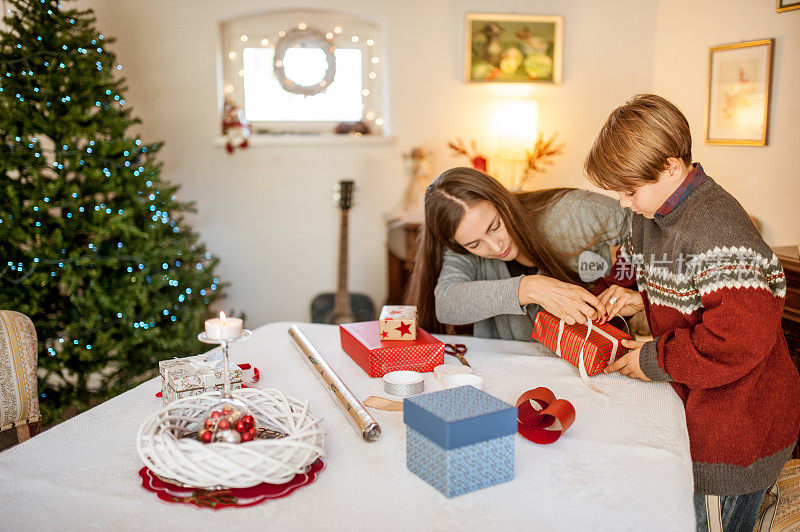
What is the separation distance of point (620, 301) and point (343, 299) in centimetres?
238

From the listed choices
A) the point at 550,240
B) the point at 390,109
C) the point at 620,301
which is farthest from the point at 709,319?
the point at 390,109

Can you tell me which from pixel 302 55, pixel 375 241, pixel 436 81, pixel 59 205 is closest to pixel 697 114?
pixel 436 81

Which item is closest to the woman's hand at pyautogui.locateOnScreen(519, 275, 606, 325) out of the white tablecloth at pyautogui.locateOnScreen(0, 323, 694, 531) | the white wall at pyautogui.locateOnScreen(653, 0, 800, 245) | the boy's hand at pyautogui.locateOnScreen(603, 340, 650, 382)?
the boy's hand at pyautogui.locateOnScreen(603, 340, 650, 382)

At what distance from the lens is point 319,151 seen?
4.03 meters

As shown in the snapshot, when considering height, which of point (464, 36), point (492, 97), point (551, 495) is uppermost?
point (464, 36)

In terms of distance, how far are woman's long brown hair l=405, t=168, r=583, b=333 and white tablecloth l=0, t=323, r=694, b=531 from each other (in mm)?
649

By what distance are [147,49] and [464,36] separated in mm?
1804

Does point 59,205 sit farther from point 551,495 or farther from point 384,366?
point 551,495

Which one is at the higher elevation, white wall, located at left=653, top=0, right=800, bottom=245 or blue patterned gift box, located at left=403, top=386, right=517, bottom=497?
white wall, located at left=653, top=0, right=800, bottom=245

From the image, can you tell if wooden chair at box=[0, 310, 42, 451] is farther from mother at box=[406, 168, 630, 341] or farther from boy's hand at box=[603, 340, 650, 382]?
boy's hand at box=[603, 340, 650, 382]

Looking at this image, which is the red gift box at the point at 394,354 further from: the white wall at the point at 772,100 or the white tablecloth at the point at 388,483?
the white wall at the point at 772,100

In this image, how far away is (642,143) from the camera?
1.41 metres

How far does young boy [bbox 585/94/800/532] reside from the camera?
51.1 inches

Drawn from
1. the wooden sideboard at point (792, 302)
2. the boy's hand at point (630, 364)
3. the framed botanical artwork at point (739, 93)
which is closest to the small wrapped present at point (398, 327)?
the boy's hand at point (630, 364)
